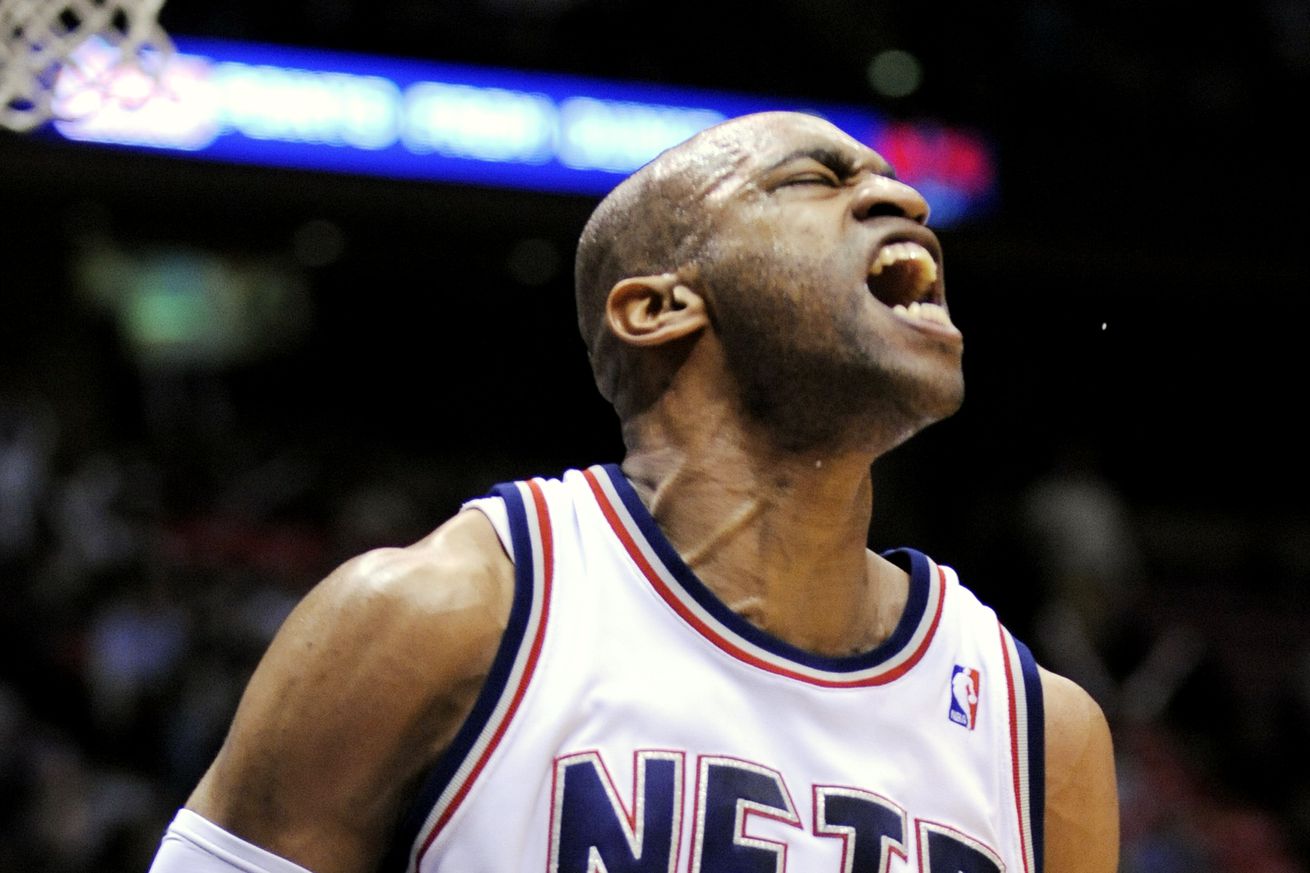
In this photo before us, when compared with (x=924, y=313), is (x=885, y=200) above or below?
above

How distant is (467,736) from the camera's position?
2049 millimetres

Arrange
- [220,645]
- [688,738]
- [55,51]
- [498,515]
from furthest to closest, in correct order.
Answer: [220,645] < [55,51] < [498,515] < [688,738]

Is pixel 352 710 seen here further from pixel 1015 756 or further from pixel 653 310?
pixel 1015 756

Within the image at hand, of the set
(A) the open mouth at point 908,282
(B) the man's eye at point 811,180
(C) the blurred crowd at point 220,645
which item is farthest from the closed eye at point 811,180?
(C) the blurred crowd at point 220,645

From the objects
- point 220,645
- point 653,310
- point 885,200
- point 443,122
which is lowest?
point 220,645

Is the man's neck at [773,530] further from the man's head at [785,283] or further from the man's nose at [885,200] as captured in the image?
the man's nose at [885,200]

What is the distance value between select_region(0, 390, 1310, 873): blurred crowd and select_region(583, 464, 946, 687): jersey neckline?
469 cm

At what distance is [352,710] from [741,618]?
51 cm

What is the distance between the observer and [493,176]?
386 inches

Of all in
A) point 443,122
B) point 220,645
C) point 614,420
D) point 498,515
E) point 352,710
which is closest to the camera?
point 352,710

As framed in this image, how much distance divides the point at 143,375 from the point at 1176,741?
733cm

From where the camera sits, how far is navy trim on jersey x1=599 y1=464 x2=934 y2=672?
225 cm

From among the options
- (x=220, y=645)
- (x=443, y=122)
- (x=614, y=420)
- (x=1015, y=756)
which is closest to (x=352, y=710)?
(x=1015, y=756)

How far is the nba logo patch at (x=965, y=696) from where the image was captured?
91.5 inches
